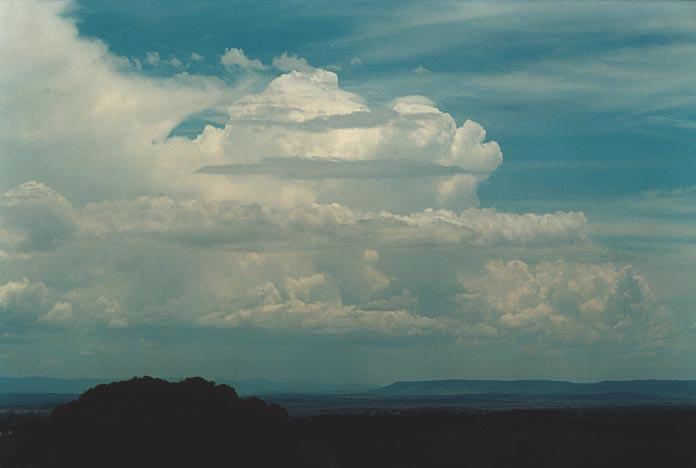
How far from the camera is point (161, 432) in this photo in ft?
456

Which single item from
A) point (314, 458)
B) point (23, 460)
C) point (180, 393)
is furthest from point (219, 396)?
point (314, 458)

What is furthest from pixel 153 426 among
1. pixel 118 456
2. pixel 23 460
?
pixel 23 460

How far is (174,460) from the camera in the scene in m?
136

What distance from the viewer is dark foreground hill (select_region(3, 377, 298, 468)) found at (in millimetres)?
135500

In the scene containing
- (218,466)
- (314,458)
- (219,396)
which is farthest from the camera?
(314,458)

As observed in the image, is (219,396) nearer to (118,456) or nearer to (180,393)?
(180,393)

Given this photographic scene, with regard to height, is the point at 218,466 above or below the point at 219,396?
below

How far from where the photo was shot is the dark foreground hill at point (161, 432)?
136 meters

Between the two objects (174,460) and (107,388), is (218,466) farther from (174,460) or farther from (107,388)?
(107,388)

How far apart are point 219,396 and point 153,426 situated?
10904 millimetres

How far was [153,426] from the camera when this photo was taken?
5512 inches

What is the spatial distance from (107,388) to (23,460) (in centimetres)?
1739

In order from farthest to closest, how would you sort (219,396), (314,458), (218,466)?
(314,458) → (219,396) → (218,466)

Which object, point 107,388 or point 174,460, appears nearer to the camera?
point 174,460
